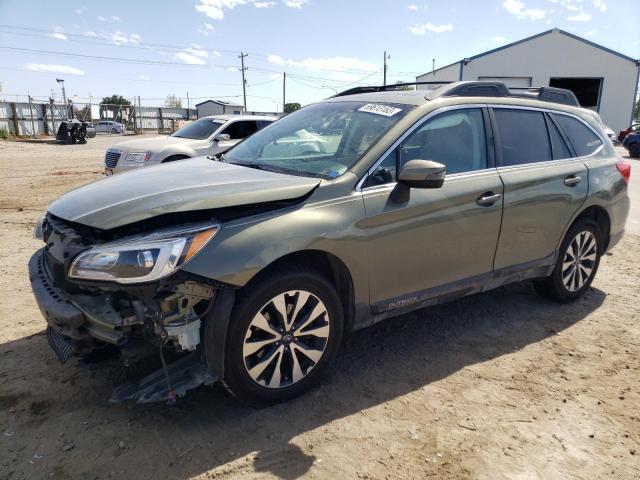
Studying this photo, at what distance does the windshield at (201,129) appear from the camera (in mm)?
10875

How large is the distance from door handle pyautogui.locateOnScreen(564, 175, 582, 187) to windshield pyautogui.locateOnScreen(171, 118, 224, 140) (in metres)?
8.14

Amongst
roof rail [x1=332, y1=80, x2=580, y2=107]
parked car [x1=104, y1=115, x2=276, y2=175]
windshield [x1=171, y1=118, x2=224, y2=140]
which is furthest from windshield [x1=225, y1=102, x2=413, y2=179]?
windshield [x1=171, y1=118, x2=224, y2=140]

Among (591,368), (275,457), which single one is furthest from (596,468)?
(275,457)

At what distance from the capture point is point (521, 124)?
4082mm

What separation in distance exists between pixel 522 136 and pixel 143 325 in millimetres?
3211

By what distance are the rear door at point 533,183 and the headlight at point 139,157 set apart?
287 inches

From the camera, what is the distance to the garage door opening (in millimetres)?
34406

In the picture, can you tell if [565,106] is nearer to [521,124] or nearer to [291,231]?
[521,124]

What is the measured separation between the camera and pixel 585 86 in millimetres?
35938

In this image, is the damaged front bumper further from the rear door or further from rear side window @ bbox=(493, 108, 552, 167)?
rear side window @ bbox=(493, 108, 552, 167)

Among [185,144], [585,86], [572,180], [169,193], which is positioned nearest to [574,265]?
[572,180]

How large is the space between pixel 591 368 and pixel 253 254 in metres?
2.58

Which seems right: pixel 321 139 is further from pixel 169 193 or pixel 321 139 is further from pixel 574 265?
Answer: pixel 574 265

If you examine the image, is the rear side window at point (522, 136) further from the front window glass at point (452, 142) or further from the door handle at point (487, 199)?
the door handle at point (487, 199)
